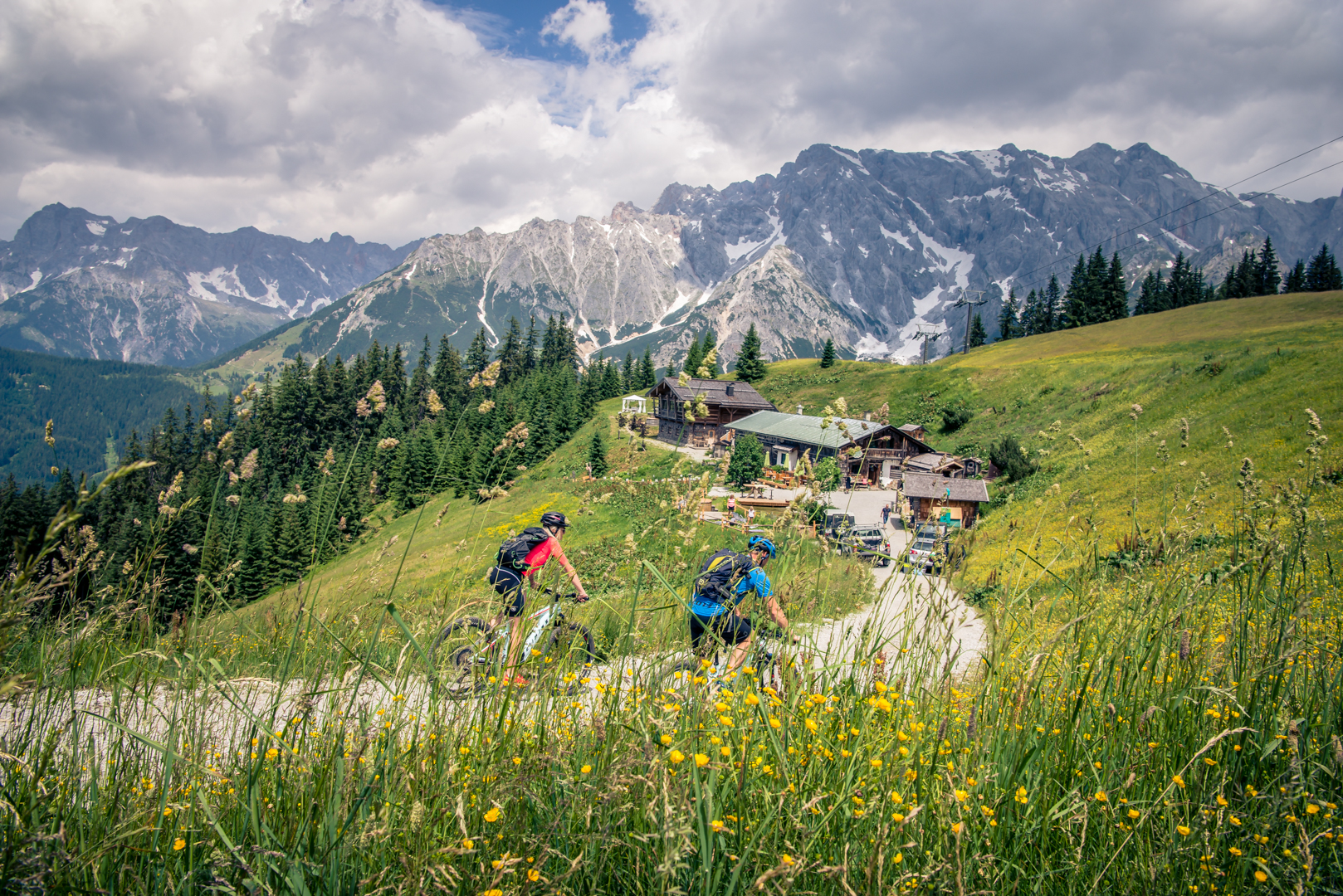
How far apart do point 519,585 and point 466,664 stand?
503mm

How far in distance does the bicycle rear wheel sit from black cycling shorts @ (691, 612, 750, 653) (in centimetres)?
95

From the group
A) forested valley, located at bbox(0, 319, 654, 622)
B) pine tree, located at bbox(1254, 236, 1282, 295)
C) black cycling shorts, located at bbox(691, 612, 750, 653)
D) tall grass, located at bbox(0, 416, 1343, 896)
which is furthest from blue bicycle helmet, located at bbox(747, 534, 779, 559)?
pine tree, located at bbox(1254, 236, 1282, 295)

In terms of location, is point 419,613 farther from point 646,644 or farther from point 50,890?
point 50,890

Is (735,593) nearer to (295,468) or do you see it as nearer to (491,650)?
(491,650)

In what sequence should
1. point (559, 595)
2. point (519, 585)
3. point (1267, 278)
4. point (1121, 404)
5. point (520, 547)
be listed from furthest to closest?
point (1267, 278)
point (1121, 404)
point (520, 547)
point (519, 585)
point (559, 595)

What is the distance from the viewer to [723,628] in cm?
282

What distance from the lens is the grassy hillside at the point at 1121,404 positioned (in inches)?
376

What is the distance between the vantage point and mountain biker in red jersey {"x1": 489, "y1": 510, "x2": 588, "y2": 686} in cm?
272

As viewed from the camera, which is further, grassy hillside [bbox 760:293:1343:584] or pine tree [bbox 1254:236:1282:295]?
pine tree [bbox 1254:236:1282:295]

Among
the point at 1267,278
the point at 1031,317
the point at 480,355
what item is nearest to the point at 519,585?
the point at 480,355

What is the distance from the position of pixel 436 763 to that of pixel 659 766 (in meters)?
0.91

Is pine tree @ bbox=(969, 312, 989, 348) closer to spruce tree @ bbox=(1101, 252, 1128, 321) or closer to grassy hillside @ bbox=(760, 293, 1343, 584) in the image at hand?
spruce tree @ bbox=(1101, 252, 1128, 321)

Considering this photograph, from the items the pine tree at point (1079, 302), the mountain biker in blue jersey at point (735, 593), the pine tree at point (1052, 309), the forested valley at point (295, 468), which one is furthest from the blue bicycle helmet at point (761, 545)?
the pine tree at point (1052, 309)

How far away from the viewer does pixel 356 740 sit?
2.00 meters
